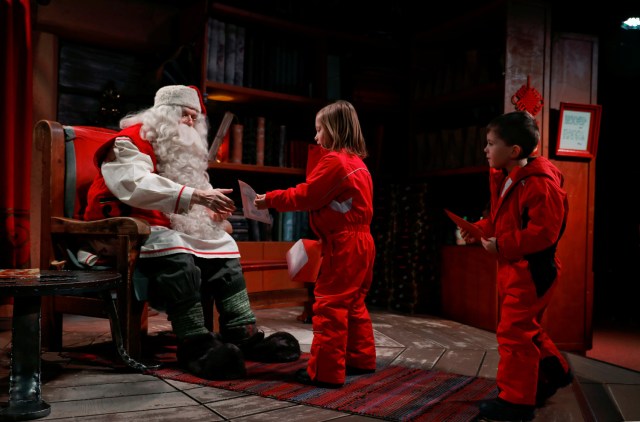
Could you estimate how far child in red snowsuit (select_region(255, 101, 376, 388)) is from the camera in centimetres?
200

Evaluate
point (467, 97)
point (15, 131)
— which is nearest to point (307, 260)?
point (15, 131)

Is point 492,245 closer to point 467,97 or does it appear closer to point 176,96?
point 176,96

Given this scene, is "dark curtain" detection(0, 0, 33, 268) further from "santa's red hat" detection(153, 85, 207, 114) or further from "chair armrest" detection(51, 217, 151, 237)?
"santa's red hat" detection(153, 85, 207, 114)

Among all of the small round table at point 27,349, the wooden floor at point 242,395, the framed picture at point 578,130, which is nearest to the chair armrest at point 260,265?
the wooden floor at point 242,395

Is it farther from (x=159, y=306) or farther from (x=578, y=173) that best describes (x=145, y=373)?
(x=578, y=173)

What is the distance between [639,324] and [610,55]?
2.26 meters

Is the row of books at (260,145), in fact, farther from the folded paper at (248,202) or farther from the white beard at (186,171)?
the folded paper at (248,202)

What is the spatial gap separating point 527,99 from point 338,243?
1.85m

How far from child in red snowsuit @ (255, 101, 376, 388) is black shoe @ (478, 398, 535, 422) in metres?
0.52

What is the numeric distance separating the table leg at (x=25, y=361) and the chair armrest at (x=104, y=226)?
505 mm

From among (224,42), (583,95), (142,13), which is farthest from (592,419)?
(142,13)

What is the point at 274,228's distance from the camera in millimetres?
4062

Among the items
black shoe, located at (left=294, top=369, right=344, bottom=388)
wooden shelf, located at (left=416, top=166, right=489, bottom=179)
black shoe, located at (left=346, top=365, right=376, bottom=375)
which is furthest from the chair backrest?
wooden shelf, located at (left=416, top=166, right=489, bottom=179)

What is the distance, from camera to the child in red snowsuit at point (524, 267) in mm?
1673
